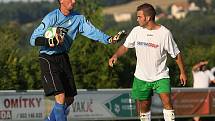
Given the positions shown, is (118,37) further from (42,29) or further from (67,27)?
(42,29)

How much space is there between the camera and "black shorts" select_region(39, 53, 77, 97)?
9.05 m

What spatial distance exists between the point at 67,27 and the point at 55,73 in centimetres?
62

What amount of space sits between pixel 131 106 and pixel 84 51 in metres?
3.88

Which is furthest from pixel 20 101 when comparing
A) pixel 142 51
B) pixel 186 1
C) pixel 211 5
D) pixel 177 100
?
pixel 186 1

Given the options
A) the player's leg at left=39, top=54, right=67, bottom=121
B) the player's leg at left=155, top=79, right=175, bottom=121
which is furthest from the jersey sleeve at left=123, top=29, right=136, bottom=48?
the player's leg at left=39, top=54, right=67, bottom=121

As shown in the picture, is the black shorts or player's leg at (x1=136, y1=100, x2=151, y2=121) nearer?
the black shorts

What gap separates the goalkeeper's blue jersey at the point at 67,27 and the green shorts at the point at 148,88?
42.4 inches

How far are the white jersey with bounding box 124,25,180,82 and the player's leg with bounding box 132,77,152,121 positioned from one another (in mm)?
117

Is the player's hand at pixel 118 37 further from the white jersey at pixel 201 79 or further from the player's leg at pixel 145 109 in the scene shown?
the white jersey at pixel 201 79

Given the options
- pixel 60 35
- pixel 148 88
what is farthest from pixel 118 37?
pixel 148 88

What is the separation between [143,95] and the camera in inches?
391

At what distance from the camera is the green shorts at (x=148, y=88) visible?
9680 millimetres

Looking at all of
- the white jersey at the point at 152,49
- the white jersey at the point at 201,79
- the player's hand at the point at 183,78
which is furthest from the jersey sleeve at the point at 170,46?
the white jersey at the point at 201,79

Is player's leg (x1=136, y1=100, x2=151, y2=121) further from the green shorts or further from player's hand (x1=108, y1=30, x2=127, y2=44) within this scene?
player's hand (x1=108, y1=30, x2=127, y2=44)
